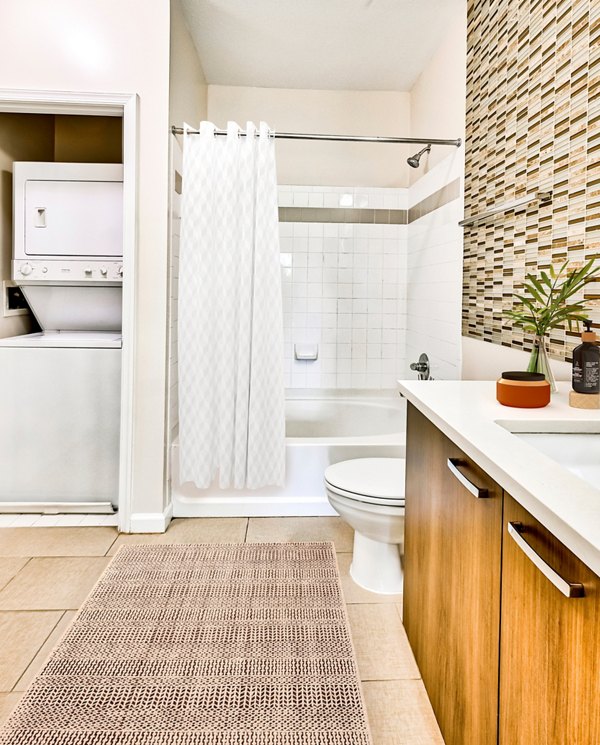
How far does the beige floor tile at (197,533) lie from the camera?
2611 millimetres

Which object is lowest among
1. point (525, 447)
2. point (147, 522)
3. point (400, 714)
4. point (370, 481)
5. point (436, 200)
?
point (400, 714)

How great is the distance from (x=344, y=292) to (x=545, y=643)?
3.22 meters

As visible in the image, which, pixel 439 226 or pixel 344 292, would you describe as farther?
pixel 344 292

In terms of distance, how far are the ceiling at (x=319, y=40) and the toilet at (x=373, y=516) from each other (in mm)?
2255

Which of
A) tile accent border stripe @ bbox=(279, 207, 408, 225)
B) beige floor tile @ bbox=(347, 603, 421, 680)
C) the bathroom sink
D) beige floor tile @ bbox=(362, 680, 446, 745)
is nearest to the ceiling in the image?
tile accent border stripe @ bbox=(279, 207, 408, 225)

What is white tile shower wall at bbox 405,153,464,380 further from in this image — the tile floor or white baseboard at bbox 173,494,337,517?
the tile floor

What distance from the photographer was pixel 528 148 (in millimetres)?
2055

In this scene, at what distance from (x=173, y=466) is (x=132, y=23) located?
2064mm

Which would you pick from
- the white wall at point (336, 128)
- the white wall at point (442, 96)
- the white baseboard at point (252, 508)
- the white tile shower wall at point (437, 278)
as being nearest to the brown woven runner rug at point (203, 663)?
the white baseboard at point (252, 508)

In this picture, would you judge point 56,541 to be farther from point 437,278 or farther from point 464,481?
point 437,278

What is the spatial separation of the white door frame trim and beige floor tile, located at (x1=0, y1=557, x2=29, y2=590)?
18.1 inches

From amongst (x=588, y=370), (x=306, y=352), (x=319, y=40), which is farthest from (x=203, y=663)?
(x=319, y=40)

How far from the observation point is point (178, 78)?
2.88 meters

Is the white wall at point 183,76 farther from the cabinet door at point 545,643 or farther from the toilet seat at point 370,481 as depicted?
the cabinet door at point 545,643
